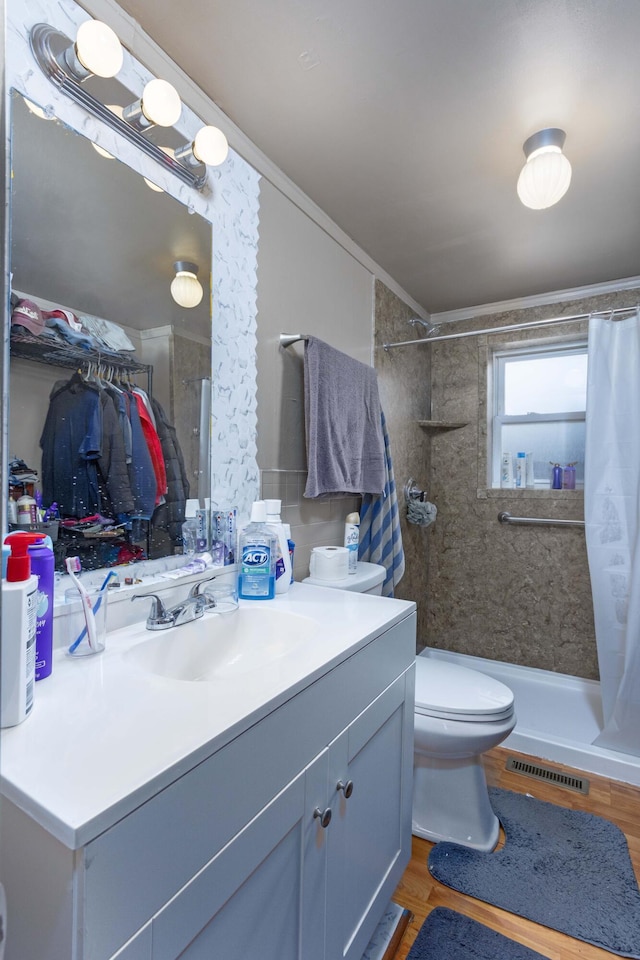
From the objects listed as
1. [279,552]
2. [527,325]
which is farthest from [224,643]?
[527,325]

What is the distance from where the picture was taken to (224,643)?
45.1 inches

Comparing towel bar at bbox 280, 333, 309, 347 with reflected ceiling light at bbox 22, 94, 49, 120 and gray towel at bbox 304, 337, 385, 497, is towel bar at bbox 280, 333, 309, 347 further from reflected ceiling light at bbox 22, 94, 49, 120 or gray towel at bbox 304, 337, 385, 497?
reflected ceiling light at bbox 22, 94, 49, 120

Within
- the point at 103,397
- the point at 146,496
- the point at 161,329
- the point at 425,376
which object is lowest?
the point at 146,496

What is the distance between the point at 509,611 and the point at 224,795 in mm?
2392

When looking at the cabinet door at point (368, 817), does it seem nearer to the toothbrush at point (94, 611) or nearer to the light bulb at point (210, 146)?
the toothbrush at point (94, 611)

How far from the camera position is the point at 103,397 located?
1066 millimetres

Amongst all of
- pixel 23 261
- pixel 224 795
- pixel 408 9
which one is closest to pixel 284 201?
pixel 408 9

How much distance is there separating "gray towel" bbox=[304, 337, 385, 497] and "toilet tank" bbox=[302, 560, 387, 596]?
28 centimetres

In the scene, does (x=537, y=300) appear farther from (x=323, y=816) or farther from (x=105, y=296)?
(x=323, y=816)

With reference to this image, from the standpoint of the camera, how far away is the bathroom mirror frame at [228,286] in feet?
3.87

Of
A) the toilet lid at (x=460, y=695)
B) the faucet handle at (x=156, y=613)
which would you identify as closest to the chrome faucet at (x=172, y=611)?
the faucet handle at (x=156, y=613)

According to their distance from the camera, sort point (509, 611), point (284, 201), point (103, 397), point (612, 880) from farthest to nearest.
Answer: point (509, 611) → point (284, 201) → point (612, 880) → point (103, 397)

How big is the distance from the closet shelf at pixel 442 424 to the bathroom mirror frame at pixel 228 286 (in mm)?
1484

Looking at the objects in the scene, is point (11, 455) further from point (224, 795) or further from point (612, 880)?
point (612, 880)
